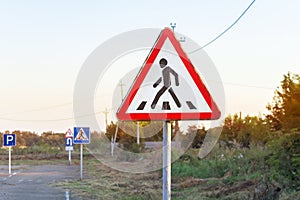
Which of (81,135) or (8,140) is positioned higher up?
(81,135)

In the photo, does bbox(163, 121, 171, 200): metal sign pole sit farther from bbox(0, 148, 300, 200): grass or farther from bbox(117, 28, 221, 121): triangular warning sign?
bbox(0, 148, 300, 200): grass

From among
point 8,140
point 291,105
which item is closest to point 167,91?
point 291,105

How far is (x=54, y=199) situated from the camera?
14258mm

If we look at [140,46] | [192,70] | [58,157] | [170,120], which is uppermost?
[140,46]

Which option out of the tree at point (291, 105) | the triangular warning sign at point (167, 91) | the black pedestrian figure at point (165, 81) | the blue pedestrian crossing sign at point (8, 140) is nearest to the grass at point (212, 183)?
the tree at point (291, 105)

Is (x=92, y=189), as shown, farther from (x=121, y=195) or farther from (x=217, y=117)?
(x=217, y=117)

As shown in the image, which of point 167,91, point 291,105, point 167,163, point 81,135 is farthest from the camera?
point 81,135

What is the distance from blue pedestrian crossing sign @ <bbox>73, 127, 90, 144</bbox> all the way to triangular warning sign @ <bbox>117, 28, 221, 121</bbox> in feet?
61.0

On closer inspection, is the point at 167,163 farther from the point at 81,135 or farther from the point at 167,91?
the point at 81,135

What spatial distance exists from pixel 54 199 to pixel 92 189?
320 cm

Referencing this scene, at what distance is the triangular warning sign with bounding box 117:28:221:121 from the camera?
4.57 m

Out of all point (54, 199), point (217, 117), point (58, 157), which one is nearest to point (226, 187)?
point (54, 199)

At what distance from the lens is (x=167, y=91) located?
181 inches

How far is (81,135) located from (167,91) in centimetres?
1884
